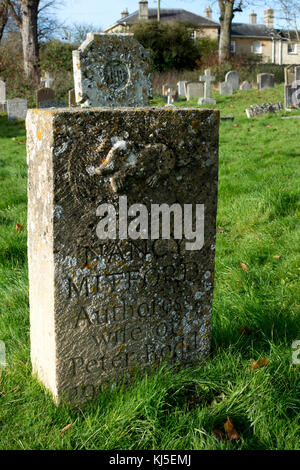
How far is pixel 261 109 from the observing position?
13789 millimetres

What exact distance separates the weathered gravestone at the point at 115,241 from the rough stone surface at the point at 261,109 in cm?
1152

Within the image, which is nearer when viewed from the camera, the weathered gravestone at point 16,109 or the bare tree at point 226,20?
the weathered gravestone at point 16,109

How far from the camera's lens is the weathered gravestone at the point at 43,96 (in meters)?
16.4

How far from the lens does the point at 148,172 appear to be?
2.54m

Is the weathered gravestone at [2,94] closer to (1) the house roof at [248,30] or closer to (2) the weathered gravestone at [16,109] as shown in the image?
(2) the weathered gravestone at [16,109]

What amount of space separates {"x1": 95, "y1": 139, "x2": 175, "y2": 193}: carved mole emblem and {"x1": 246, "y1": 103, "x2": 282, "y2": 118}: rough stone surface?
1163 centimetres

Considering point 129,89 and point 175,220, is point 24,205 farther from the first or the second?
point 175,220

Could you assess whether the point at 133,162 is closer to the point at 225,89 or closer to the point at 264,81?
the point at 225,89

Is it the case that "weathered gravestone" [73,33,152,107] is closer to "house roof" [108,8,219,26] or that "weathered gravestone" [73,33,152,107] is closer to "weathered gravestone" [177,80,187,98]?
"weathered gravestone" [177,80,187,98]

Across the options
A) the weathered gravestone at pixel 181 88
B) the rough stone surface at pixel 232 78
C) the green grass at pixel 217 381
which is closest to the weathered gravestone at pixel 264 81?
the rough stone surface at pixel 232 78

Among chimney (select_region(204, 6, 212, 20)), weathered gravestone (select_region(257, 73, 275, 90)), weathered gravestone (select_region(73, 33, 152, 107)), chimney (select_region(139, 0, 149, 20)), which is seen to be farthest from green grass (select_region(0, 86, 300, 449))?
chimney (select_region(204, 6, 212, 20))

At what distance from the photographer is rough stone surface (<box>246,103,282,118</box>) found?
1350 cm

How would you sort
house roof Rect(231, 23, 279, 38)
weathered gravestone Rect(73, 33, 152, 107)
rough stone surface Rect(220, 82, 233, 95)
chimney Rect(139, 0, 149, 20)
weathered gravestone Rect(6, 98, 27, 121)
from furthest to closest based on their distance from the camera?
1. house roof Rect(231, 23, 279, 38)
2. chimney Rect(139, 0, 149, 20)
3. rough stone surface Rect(220, 82, 233, 95)
4. weathered gravestone Rect(6, 98, 27, 121)
5. weathered gravestone Rect(73, 33, 152, 107)

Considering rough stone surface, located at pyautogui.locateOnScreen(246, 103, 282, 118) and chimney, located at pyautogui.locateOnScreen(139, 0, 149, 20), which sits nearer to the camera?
rough stone surface, located at pyautogui.locateOnScreen(246, 103, 282, 118)
